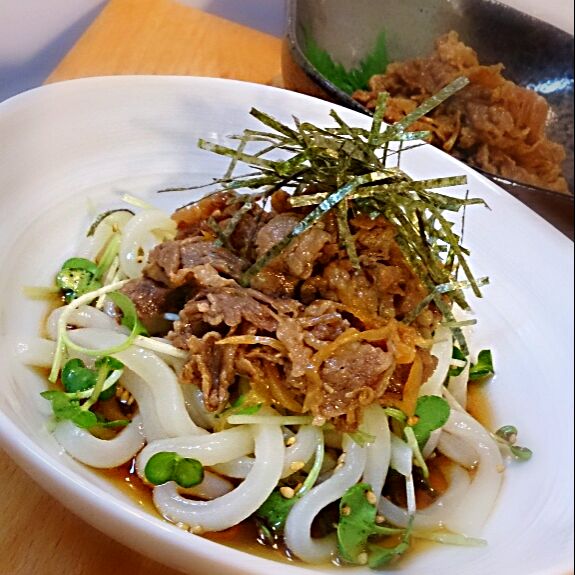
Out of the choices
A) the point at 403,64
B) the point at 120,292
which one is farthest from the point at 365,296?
the point at 403,64

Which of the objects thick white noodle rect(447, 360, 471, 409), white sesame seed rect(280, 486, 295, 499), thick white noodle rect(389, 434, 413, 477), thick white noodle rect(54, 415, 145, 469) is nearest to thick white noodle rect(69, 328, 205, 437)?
thick white noodle rect(54, 415, 145, 469)

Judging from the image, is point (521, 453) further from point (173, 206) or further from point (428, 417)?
point (173, 206)

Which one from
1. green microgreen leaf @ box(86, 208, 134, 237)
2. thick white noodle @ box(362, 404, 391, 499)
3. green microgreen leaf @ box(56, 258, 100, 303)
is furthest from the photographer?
green microgreen leaf @ box(86, 208, 134, 237)

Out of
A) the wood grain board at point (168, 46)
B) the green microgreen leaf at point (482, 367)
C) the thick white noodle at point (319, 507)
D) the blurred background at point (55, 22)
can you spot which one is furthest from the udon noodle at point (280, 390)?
the wood grain board at point (168, 46)

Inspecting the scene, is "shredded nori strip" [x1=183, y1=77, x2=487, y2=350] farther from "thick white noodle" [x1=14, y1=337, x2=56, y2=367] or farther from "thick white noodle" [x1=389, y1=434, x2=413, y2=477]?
"thick white noodle" [x1=14, y1=337, x2=56, y2=367]

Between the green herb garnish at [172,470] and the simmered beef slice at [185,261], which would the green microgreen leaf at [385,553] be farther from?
the simmered beef slice at [185,261]

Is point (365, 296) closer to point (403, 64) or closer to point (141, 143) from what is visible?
point (141, 143)
